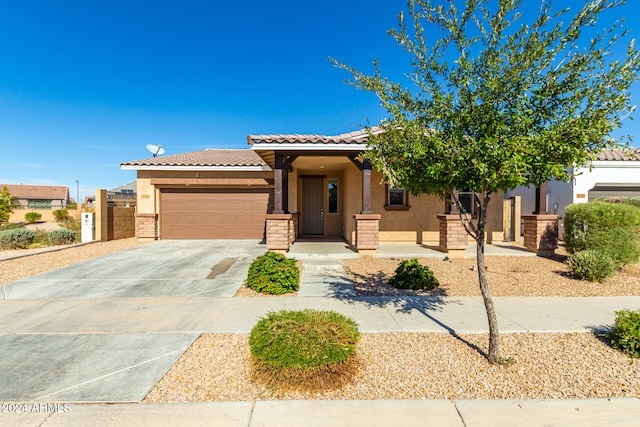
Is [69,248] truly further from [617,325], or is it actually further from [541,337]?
[617,325]

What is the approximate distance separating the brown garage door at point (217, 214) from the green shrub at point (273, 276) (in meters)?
7.57

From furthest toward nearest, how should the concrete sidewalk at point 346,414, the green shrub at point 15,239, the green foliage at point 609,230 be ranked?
the green shrub at point 15,239 < the green foliage at point 609,230 < the concrete sidewalk at point 346,414

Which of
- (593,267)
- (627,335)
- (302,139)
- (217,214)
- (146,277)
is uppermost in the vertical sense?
(302,139)

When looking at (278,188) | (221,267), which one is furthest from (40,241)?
(278,188)

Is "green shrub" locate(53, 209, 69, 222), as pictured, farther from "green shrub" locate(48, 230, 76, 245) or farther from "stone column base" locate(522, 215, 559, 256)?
"stone column base" locate(522, 215, 559, 256)

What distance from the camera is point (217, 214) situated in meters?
13.6

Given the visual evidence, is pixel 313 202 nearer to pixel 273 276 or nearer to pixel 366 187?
pixel 366 187

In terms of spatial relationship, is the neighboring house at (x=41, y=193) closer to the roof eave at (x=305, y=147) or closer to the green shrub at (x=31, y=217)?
the green shrub at (x=31, y=217)

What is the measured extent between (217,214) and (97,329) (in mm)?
9622

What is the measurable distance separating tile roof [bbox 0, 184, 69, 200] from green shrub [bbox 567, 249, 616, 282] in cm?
6134

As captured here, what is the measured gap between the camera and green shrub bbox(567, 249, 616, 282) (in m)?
6.54

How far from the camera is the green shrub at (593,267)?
21.5 ft

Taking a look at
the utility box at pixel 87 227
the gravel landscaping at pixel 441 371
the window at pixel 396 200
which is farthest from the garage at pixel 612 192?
the utility box at pixel 87 227

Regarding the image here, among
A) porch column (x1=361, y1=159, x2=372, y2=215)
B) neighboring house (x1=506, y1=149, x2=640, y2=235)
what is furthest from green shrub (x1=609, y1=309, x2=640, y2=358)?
neighboring house (x1=506, y1=149, x2=640, y2=235)
